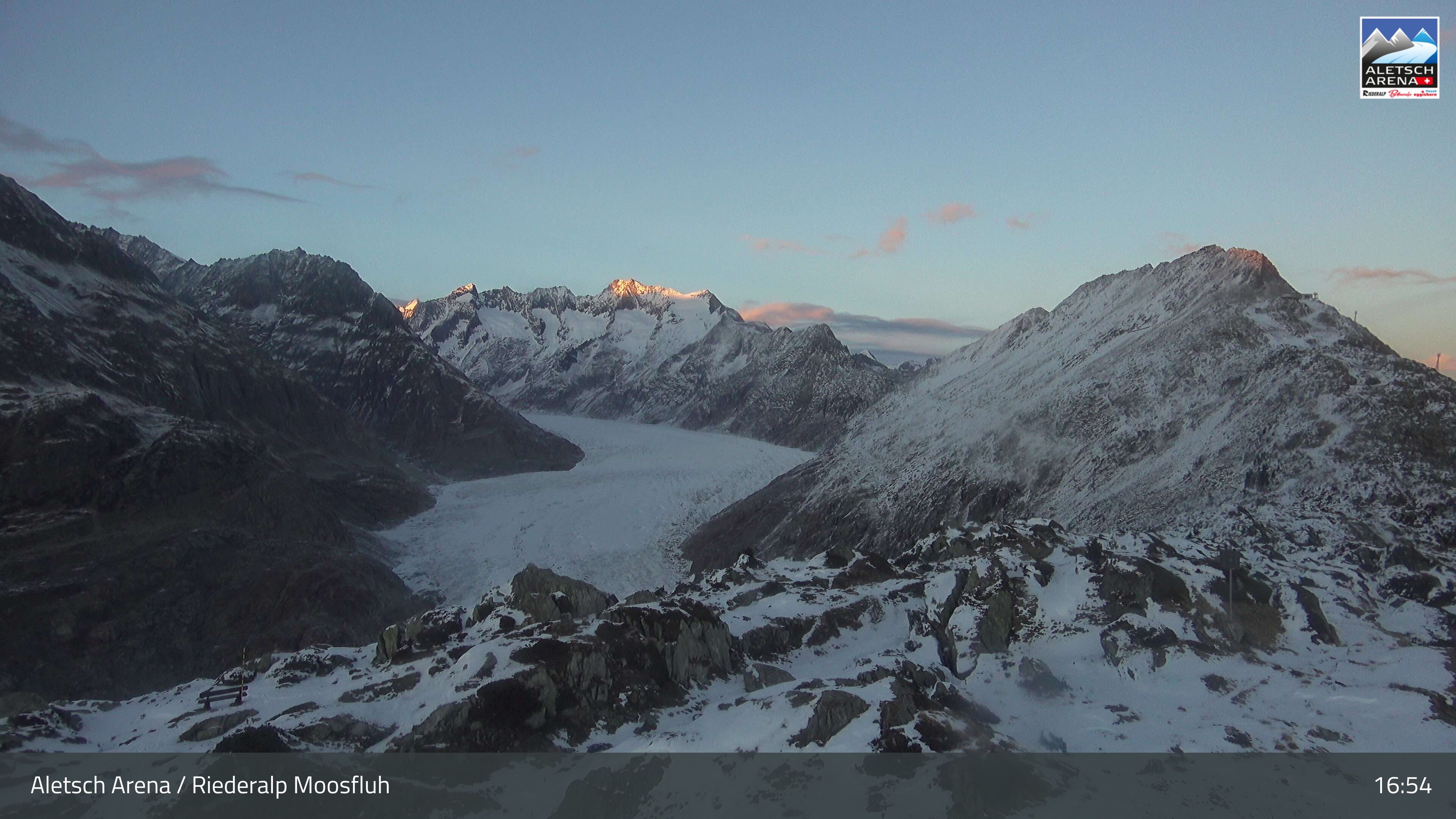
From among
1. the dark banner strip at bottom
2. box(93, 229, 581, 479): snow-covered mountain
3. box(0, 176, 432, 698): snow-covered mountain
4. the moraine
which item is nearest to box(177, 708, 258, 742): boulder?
the dark banner strip at bottom

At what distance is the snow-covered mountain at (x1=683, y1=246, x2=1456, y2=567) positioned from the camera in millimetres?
42000

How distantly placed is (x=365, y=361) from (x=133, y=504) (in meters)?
81.4

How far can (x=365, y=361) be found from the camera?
433ft

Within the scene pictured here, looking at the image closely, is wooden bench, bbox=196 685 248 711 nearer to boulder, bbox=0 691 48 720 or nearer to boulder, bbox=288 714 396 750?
boulder, bbox=0 691 48 720

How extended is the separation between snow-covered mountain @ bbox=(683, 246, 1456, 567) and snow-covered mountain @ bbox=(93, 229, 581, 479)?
5821cm

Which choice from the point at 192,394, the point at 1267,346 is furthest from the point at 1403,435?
the point at 192,394

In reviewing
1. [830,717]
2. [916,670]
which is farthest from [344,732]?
[916,670]

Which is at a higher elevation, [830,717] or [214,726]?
[830,717]

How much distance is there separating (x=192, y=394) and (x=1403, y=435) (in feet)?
307

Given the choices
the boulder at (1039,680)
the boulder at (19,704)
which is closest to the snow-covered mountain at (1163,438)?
the boulder at (1039,680)

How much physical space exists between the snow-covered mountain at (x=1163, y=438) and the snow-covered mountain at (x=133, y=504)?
33.0 metres

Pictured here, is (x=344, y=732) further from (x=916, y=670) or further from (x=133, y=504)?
(x=133, y=504)

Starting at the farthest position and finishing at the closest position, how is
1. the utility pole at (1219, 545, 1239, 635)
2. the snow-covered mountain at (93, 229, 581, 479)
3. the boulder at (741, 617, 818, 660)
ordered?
1. the snow-covered mountain at (93, 229, 581, 479)
2. the boulder at (741, 617, 818, 660)
3. the utility pole at (1219, 545, 1239, 635)

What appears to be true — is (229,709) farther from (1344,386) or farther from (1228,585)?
(1344,386)
